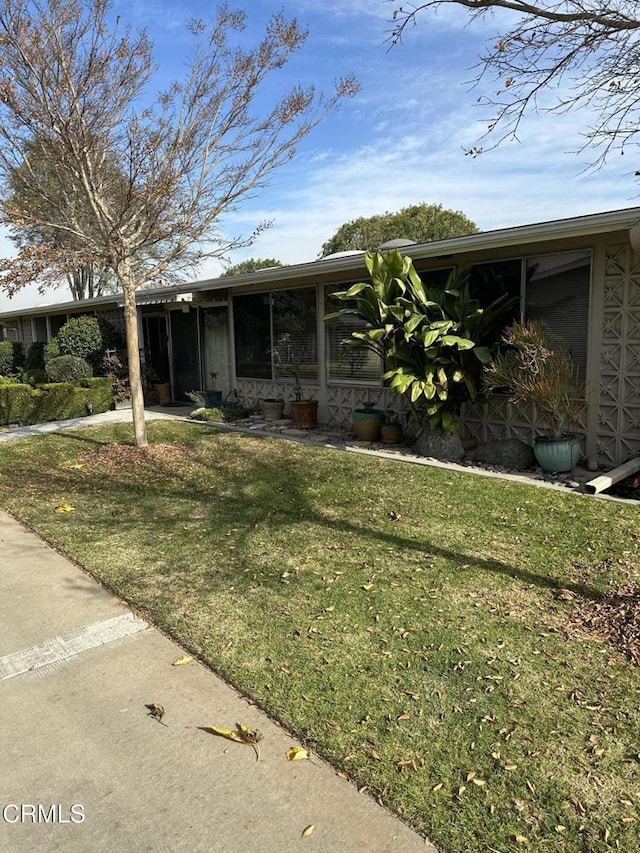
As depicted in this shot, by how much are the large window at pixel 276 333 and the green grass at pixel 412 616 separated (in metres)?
4.08

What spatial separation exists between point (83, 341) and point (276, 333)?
5.08m

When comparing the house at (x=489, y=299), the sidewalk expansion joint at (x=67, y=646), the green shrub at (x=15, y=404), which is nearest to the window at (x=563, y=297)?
the house at (x=489, y=299)

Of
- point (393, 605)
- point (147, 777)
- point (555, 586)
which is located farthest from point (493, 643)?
point (147, 777)

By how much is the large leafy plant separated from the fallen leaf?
16.8ft

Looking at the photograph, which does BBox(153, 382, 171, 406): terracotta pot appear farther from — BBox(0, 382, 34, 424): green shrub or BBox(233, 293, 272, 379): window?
BBox(0, 382, 34, 424): green shrub

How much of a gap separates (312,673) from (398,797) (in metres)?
0.84

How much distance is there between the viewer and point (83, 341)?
13586 millimetres

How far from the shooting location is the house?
6.47 meters

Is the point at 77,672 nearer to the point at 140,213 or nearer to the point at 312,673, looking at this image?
the point at 312,673

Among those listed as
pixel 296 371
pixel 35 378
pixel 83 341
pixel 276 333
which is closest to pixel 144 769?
pixel 296 371

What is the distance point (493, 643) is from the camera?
10.5 ft

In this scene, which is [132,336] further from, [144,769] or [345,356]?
[144,769]

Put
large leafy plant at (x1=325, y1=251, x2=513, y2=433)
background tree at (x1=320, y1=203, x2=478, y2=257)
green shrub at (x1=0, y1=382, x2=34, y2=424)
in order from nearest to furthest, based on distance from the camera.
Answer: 1. large leafy plant at (x1=325, y1=251, x2=513, y2=433)
2. green shrub at (x1=0, y1=382, x2=34, y2=424)
3. background tree at (x1=320, y1=203, x2=478, y2=257)

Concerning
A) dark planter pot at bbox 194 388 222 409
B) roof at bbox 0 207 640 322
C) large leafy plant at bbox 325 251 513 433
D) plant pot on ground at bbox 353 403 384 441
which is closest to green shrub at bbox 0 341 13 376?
roof at bbox 0 207 640 322
